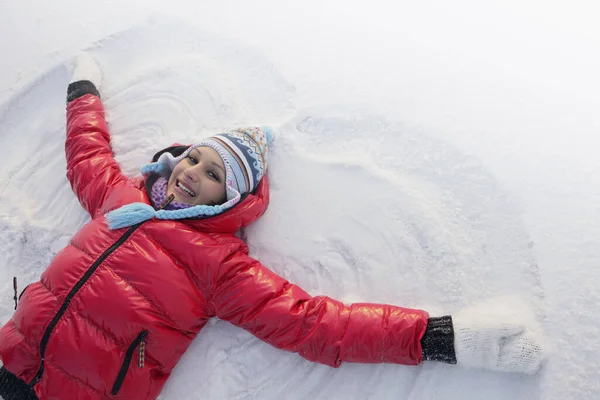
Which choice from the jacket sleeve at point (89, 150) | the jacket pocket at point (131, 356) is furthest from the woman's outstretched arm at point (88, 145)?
the jacket pocket at point (131, 356)

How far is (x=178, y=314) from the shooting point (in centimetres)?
165

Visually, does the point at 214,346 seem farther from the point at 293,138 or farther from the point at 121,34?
the point at 121,34

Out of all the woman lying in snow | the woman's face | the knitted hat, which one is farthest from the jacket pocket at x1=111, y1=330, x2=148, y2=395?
the woman's face

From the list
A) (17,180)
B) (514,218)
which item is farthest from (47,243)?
(514,218)

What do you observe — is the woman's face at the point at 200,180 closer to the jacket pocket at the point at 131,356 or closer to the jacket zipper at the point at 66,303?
the jacket zipper at the point at 66,303

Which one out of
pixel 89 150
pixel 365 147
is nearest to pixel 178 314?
pixel 89 150

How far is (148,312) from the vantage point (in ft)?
5.31

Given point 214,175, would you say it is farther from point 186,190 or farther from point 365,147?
point 365,147

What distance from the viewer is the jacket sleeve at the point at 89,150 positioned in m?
1.95

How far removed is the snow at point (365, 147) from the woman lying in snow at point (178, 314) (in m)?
0.12

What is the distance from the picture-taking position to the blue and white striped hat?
1816 millimetres

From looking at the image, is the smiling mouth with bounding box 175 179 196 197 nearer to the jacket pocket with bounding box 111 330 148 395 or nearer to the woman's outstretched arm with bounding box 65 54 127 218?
the woman's outstretched arm with bounding box 65 54 127 218

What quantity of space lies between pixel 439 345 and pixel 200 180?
102 cm

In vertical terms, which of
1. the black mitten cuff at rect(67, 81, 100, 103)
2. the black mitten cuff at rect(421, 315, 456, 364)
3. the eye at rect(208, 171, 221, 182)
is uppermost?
the black mitten cuff at rect(67, 81, 100, 103)
